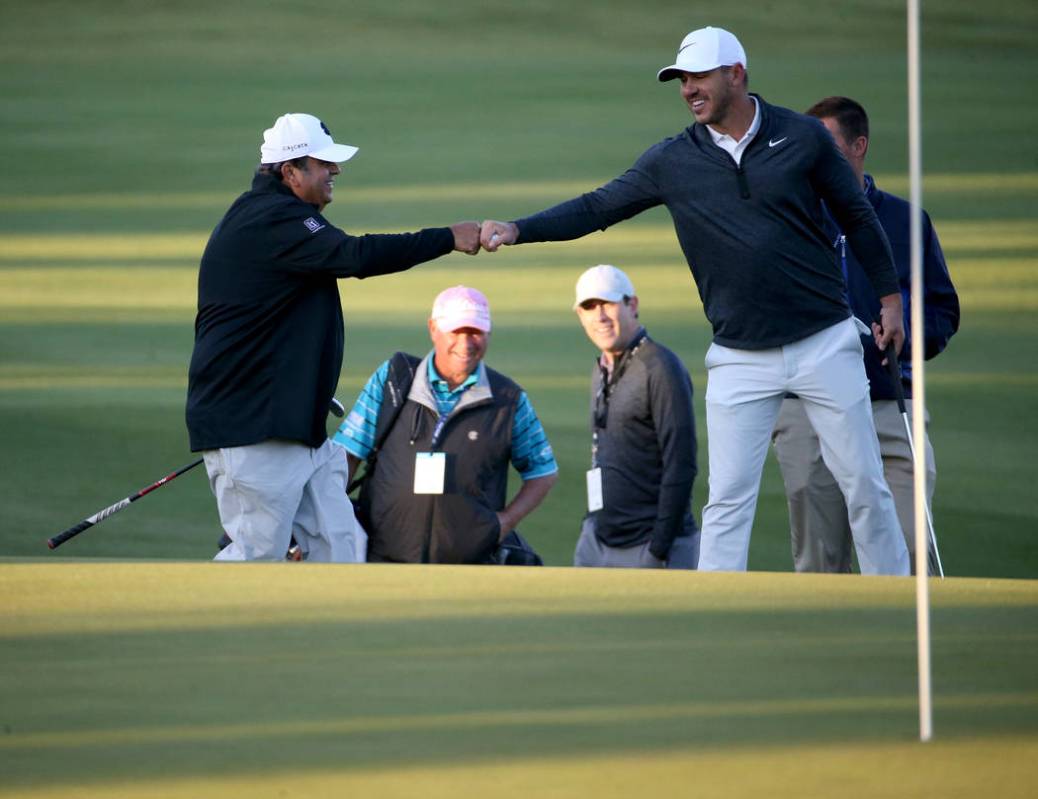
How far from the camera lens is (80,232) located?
38.2 feet

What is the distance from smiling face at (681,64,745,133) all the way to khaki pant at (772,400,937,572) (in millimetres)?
978

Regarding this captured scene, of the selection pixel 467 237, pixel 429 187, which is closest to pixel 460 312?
pixel 467 237

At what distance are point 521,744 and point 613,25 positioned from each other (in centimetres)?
1249


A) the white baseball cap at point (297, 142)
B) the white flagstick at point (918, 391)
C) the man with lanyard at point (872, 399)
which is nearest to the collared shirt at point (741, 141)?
the man with lanyard at point (872, 399)

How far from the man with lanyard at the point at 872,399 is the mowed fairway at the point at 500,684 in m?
1.32

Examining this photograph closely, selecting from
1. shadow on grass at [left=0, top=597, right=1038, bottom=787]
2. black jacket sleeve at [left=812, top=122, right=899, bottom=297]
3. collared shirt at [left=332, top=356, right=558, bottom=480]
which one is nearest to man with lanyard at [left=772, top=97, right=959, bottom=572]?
black jacket sleeve at [left=812, top=122, right=899, bottom=297]

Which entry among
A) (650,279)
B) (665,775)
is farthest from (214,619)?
(650,279)

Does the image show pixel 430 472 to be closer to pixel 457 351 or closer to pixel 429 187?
pixel 457 351

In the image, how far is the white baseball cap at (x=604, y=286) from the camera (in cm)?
532

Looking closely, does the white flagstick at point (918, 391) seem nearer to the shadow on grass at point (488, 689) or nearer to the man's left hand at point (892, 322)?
the shadow on grass at point (488, 689)

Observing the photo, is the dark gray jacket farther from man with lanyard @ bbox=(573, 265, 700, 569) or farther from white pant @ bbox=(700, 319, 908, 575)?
white pant @ bbox=(700, 319, 908, 575)

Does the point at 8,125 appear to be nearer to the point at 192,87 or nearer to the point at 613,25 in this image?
the point at 192,87

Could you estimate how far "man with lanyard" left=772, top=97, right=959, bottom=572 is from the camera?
4.97 metres

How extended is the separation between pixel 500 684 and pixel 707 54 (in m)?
1.96
